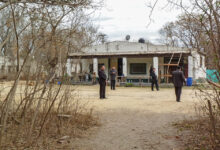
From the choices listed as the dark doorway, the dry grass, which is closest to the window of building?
the dark doorway

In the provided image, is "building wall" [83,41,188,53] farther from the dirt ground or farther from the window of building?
the dirt ground

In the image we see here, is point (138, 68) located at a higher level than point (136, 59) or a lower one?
lower

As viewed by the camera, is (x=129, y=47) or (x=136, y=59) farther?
(x=136, y=59)

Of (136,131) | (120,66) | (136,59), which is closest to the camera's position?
(136,131)

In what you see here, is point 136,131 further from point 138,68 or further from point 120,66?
point 120,66

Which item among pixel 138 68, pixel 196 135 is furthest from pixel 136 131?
pixel 138 68

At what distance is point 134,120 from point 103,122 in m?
0.92

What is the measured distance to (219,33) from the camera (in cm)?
388

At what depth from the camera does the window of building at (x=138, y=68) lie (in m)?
25.3

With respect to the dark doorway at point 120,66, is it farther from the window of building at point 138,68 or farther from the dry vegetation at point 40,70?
the dry vegetation at point 40,70

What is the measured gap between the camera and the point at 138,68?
2553cm

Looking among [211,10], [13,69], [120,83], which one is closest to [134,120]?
[13,69]

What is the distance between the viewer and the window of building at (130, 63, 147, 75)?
82.9 ft

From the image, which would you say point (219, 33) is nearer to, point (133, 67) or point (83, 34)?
point (83, 34)
